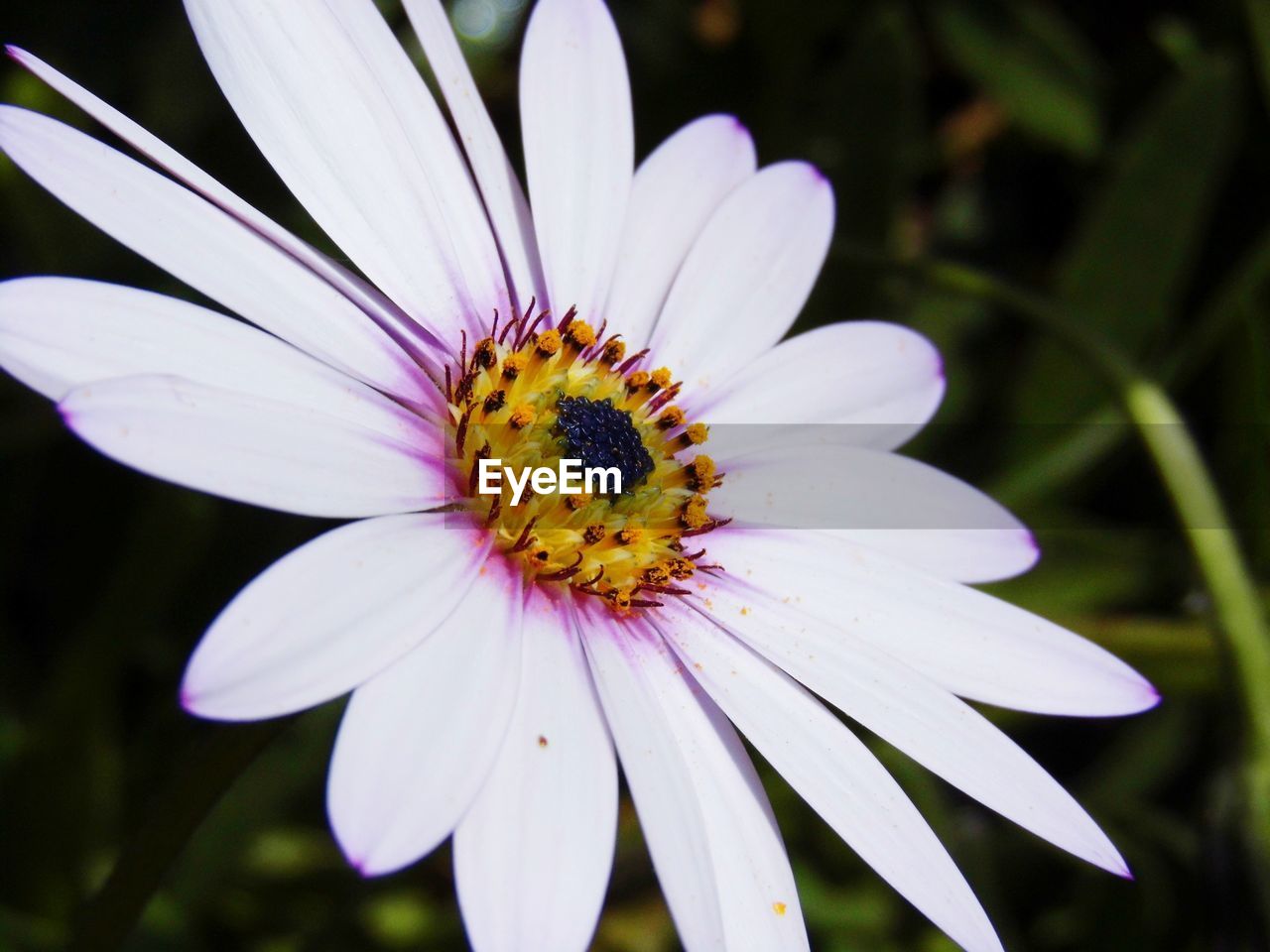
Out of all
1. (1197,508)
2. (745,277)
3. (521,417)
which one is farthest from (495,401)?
(1197,508)

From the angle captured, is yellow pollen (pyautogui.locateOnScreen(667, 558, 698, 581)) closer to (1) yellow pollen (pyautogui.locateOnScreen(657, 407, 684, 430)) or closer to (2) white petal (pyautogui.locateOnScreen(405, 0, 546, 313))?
(1) yellow pollen (pyautogui.locateOnScreen(657, 407, 684, 430))

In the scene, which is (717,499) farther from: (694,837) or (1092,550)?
(1092,550)

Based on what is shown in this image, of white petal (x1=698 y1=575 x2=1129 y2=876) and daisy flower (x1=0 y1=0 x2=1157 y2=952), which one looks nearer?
daisy flower (x1=0 y1=0 x2=1157 y2=952)

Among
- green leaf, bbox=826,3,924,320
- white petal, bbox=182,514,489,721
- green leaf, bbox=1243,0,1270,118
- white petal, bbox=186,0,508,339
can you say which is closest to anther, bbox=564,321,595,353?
white petal, bbox=186,0,508,339

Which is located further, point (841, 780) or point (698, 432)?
point (698, 432)

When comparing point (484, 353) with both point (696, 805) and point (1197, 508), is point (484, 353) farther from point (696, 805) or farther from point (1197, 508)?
point (1197, 508)

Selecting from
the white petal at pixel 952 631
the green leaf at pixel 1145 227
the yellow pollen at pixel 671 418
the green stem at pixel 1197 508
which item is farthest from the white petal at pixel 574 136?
the green leaf at pixel 1145 227
